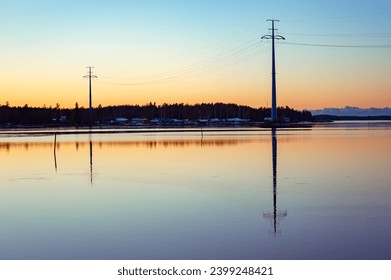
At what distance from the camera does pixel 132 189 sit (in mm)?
20828

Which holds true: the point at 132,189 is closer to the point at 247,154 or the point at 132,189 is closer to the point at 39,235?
the point at 39,235

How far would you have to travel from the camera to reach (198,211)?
16062mm

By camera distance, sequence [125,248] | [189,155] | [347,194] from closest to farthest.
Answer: [125,248] < [347,194] < [189,155]

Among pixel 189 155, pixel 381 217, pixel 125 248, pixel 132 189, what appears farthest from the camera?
pixel 189 155

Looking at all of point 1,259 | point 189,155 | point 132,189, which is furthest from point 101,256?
point 189,155

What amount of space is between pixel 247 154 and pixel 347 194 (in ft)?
58.1

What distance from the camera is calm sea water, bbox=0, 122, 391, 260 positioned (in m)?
11.6

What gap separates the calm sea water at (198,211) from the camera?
38.0 ft

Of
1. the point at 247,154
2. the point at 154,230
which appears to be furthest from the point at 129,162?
the point at 154,230
